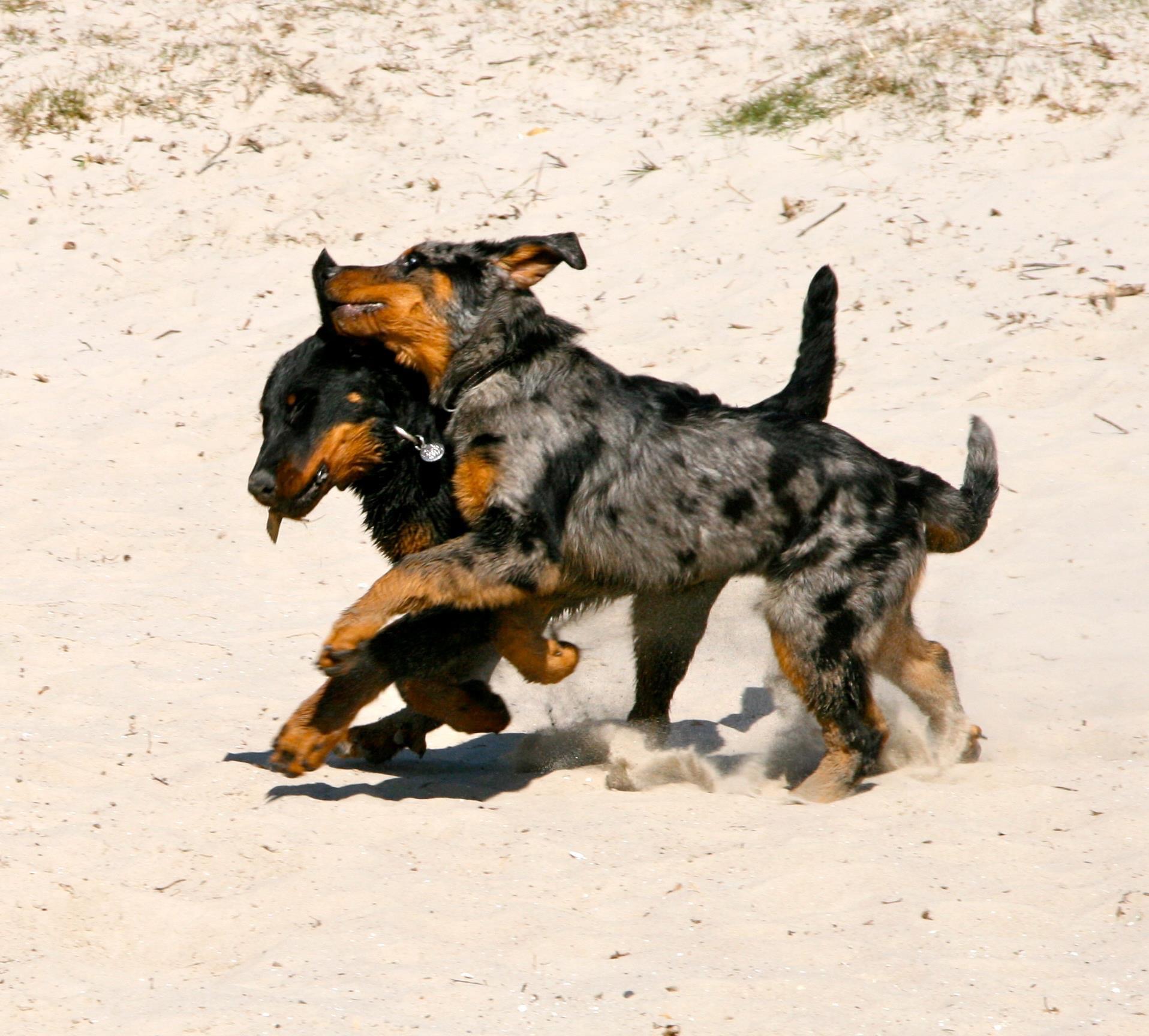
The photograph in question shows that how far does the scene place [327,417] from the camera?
5.70 m

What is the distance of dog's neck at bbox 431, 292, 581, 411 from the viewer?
18.9 ft

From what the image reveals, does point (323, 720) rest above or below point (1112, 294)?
above

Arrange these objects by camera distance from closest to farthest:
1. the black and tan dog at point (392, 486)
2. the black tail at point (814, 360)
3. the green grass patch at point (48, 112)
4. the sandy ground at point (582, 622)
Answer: the sandy ground at point (582, 622) → the black and tan dog at point (392, 486) → the black tail at point (814, 360) → the green grass patch at point (48, 112)

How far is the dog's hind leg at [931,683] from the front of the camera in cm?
612

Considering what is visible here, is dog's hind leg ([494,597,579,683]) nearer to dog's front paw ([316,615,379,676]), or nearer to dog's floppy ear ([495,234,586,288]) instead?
dog's front paw ([316,615,379,676])

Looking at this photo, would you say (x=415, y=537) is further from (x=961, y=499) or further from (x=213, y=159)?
(x=213, y=159)

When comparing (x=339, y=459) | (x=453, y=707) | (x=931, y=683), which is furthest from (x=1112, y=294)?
(x=339, y=459)

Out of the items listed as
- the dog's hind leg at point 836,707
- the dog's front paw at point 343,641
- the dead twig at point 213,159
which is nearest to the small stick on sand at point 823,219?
the dead twig at point 213,159

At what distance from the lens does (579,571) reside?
5.82 metres

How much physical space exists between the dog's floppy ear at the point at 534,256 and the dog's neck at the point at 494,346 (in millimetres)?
111

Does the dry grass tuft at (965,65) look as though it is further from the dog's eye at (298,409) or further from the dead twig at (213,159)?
the dog's eye at (298,409)

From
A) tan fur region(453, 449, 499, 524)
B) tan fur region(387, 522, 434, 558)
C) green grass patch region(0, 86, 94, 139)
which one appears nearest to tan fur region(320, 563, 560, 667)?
tan fur region(453, 449, 499, 524)

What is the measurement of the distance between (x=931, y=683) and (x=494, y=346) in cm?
223

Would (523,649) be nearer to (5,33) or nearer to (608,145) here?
(608,145)
